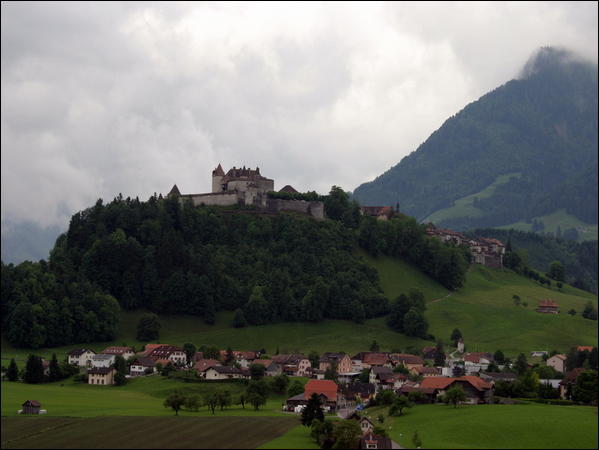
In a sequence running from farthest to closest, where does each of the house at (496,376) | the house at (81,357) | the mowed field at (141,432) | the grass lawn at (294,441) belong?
the house at (81,357) < the house at (496,376) < the grass lawn at (294,441) < the mowed field at (141,432)

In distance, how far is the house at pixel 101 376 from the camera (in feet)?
398

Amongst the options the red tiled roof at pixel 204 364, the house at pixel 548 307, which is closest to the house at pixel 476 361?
the red tiled roof at pixel 204 364

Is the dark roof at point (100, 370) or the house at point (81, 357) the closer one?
the dark roof at point (100, 370)

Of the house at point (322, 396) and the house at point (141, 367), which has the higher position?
the house at point (141, 367)

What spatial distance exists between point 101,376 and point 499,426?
60335 mm

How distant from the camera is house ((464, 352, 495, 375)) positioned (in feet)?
446

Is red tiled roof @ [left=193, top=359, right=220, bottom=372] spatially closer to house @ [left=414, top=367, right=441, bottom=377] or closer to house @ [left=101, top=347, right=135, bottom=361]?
house @ [left=101, top=347, right=135, bottom=361]

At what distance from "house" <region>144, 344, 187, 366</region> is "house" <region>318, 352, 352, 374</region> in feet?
69.2

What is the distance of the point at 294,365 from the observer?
132125mm

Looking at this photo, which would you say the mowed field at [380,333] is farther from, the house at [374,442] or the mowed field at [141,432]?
the house at [374,442]

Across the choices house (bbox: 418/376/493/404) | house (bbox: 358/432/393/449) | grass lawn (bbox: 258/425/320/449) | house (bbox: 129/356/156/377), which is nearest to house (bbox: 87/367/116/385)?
house (bbox: 129/356/156/377)

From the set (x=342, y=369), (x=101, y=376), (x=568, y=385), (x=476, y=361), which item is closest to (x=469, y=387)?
(x=568, y=385)

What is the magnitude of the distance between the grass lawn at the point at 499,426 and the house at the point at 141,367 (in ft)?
151

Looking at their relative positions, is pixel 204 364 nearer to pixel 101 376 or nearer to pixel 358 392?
pixel 101 376
